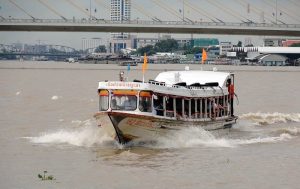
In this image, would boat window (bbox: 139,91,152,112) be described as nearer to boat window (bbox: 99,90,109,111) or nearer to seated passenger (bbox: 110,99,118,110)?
seated passenger (bbox: 110,99,118,110)

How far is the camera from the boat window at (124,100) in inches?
728

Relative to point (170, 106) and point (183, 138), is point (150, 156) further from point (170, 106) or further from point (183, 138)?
point (170, 106)

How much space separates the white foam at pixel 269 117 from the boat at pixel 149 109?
6.55 meters

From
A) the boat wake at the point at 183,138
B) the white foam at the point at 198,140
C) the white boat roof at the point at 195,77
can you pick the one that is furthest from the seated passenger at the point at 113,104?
the white boat roof at the point at 195,77

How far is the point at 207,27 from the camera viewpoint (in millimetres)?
81188

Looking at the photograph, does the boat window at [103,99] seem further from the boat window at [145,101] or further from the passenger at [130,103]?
the boat window at [145,101]

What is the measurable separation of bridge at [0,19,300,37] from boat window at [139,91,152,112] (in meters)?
60.4

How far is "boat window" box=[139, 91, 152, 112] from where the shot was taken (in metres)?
18.5

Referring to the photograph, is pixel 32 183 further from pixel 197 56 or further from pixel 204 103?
pixel 197 56

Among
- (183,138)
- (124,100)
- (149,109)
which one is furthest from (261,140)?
(124,100)

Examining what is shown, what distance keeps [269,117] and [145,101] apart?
35.4 ft

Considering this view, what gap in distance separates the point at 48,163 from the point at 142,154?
7.47 feet

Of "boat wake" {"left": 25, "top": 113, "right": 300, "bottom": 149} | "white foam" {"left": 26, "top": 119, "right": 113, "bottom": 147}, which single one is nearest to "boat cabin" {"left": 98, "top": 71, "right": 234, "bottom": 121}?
"boat wake" {"left": 25, "top": 113, "right": 300, "bottom": 149}

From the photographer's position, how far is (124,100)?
18625mm
